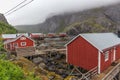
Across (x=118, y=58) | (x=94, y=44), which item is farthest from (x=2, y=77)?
(x=118, y=58)

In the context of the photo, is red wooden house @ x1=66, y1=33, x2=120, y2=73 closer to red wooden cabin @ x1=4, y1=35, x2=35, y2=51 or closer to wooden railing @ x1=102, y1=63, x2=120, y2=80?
wooden railing @ x1=102, y1=63, x2=120, y2=80

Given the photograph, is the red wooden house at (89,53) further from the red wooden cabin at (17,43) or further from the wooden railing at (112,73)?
the red wooden cabin at (17,43)

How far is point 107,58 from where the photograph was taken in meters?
26.1

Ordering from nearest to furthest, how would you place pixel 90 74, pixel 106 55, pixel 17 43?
1. pixel 90 74
2. pixel 106 55
3. pixel 17 43

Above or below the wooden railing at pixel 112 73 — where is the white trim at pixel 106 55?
above

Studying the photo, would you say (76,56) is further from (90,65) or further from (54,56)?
(54,56)

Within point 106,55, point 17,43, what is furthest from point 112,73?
point 17,43

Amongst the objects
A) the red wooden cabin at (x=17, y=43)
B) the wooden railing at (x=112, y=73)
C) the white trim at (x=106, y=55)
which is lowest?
the wooden railing at (x=112, y=73)

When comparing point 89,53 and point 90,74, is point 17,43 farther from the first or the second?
point 90,74

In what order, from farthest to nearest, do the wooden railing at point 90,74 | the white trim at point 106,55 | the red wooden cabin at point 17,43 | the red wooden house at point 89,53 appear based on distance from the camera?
the red wooden cabin at point 17,43 → the white trim at point 106,55 → the red wooden house at point 89,53 → the wooden railing at point 90,74

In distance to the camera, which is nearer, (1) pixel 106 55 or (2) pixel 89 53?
(2) pixel 89 53

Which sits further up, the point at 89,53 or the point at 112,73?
the point at 89,53

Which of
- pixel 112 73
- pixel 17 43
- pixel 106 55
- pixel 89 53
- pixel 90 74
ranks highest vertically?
pixel 17 43

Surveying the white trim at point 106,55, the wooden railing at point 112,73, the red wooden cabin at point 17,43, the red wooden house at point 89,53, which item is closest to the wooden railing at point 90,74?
the red wooden house at point 89,53
